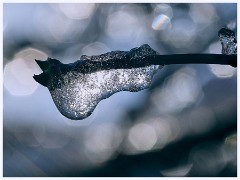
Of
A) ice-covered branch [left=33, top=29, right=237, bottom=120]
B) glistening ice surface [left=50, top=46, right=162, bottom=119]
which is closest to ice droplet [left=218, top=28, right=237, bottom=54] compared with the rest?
ice-covered branch [left=33, top=29, right=237, bottom=120]

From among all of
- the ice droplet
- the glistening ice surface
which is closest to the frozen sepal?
the glistening ice surface

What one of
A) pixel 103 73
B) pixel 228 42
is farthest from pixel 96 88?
pixel 228 42

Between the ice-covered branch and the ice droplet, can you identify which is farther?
the ice droplet

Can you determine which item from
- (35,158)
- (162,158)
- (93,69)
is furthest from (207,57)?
(35,158)

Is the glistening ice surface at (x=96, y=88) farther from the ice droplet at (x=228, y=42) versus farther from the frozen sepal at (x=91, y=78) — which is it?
the ice droplet at (x=228, y=42)

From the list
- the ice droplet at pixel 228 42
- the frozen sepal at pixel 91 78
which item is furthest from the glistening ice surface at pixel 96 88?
the ice droplet at pixel 228 42

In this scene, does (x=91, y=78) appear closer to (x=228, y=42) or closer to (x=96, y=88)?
(x=96, y=88)

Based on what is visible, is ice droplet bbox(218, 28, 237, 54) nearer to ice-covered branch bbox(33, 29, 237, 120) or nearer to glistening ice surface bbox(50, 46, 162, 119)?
ice-covered branch bbox(33, 29, 237, 120)

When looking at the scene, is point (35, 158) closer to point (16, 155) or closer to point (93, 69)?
point (16, 155)

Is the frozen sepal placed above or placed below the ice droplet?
below
